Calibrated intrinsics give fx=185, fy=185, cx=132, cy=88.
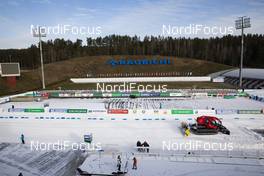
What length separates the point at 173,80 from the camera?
54219 mm

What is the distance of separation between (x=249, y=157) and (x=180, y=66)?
64246 millimetres

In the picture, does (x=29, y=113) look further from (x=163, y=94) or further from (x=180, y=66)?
(x=180, y=66)

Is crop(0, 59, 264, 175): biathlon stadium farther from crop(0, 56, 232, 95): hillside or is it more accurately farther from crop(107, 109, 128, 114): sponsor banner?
crop(0, 56, 232, 95): hillside

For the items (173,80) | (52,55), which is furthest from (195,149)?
(52,55)

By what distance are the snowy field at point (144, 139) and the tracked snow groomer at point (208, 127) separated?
1.58 ft

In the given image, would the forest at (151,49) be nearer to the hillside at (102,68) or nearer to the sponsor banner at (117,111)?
the hillside at (102,68)

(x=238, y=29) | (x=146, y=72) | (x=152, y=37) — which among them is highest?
(x=152, y=37)

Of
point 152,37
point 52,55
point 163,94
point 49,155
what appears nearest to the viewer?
point 49,155

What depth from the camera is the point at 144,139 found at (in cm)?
1616

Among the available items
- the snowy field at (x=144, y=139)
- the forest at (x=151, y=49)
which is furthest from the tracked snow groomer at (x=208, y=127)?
the forest at (x=151, y=49)

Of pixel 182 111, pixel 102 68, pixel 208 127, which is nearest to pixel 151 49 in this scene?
pixel 102 68

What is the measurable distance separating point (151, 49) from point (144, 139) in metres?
93.2

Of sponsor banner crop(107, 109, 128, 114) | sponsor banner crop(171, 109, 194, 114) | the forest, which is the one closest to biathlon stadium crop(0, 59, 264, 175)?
sponsor banner crop(171, 109, 194, 114)

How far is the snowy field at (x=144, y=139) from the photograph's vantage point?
11453 millimetres
